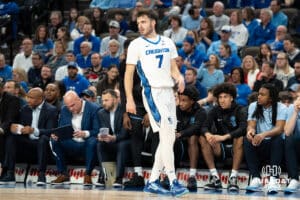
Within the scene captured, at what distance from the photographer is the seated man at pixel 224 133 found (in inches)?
556

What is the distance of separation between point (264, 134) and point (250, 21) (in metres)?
6.20

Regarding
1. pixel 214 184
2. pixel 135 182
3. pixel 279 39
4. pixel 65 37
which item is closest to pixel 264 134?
pixel 214 184

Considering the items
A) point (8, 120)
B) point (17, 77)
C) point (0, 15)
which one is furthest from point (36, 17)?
point (8, 120)

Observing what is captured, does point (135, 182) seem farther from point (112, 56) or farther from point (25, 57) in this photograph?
point (25, 57)

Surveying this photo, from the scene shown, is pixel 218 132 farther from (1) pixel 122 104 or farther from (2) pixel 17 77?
(2) pixel 17 77

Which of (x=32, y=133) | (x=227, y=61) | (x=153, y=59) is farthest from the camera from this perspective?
(x=227, y=61)

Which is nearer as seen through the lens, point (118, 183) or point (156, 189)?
point (156, 189)

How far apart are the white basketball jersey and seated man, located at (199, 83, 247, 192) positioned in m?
2.39

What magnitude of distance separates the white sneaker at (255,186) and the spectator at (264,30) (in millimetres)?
5953

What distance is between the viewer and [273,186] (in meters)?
13.5

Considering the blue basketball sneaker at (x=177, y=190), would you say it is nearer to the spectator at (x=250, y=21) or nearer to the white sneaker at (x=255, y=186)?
the white sneaker at (x=255, y=186)

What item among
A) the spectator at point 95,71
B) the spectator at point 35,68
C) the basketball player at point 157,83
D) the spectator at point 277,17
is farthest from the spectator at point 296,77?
the spectator at point 35,68

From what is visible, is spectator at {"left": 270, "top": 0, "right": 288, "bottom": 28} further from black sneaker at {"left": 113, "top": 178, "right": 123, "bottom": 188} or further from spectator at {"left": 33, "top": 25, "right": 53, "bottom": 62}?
black sneaker at {"left": 113, "top": 178, "right": 123, "bottom": 188}

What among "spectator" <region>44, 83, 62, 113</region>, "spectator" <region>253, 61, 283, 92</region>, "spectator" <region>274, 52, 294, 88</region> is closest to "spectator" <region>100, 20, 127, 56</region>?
"spectator" <region>44, 83, 62, 113</region>
